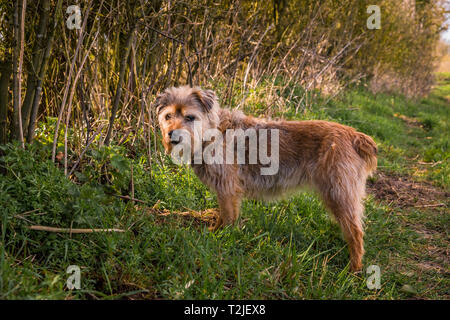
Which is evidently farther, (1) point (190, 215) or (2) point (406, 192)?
(2) point (406, 192)

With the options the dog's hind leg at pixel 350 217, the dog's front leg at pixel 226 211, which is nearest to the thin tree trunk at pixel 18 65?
the dog's front leg at pixel 226 211

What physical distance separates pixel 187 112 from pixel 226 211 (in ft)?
3.54

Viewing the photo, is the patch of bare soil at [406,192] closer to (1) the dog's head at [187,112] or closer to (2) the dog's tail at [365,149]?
(2) the dog's tail at [365,149]

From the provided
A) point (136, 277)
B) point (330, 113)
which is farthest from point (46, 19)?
point (330, 113)

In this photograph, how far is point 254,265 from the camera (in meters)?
3.00

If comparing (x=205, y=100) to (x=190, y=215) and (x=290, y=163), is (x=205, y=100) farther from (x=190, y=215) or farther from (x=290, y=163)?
(x=190, y=215)

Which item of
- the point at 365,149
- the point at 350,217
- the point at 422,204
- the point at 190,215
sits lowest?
the point at 422,204

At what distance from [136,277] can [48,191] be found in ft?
3.34

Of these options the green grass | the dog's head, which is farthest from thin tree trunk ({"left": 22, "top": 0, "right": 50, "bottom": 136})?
the dog's head

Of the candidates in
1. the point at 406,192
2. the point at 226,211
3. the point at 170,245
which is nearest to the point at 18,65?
the point at 170,245

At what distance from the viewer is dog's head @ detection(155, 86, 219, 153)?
145 inches

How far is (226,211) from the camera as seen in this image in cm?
375

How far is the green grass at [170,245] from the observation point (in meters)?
2.58

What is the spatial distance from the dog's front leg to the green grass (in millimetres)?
175
